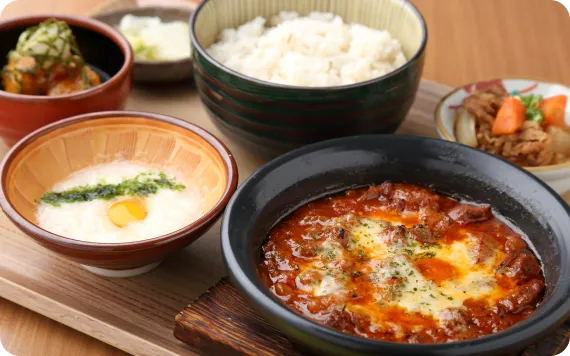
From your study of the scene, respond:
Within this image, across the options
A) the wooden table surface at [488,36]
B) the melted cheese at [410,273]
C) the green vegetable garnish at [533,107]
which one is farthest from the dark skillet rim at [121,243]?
the wooden table surface at [488,36]

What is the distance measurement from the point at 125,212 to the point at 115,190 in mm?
177

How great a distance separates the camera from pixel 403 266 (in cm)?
267

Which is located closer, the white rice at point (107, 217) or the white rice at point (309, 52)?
the white rice at point (107, 217)

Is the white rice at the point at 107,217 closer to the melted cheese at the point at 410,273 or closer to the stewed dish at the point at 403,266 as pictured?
the stewed dish at the point at 403,266

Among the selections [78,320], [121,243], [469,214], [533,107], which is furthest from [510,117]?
[78,320]

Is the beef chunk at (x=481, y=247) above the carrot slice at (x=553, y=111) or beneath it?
above

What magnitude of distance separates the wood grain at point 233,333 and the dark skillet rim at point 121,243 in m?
0.27

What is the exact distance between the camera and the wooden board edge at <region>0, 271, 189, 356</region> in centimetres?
276

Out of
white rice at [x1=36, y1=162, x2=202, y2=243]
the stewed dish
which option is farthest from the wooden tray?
the stewed dish

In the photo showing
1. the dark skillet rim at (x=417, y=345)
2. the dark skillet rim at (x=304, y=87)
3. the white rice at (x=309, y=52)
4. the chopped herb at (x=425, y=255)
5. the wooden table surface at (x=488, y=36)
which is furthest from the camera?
the wooden table surface at (x=488, y=36)

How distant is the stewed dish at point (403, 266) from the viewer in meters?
2.47

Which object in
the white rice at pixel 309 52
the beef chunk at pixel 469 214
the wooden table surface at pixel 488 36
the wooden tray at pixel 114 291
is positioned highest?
the white rice at pixel 309 52

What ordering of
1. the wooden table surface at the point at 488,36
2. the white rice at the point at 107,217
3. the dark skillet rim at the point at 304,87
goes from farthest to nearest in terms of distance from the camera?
the wooden table surface at the point at 488,36 < the dark skillet rim at the point at 304,87 < the white rice at the point at 107,217

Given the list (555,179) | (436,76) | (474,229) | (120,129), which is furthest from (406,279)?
(436,76)
